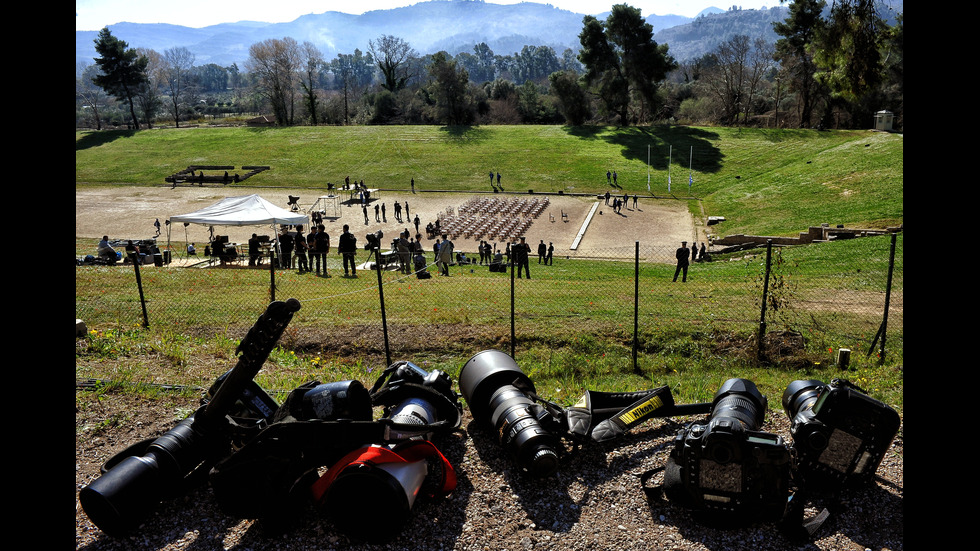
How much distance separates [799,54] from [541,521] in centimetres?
5884

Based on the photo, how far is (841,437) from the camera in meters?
5.29

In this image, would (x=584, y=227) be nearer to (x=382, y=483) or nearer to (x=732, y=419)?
(x=732, y=419)

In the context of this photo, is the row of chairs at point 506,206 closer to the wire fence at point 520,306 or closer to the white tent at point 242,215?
the white tent at point 242,215

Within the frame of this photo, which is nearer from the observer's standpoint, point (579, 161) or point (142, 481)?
point (142, 481)

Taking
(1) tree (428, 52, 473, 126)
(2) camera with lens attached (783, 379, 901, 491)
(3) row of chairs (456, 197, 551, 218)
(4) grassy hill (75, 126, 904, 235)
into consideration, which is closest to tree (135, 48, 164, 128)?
(4) grassy hill (75, 126, 904, 235)

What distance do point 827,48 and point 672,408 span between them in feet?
33.2

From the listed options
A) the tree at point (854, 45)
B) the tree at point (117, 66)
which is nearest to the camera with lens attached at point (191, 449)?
the tree at point (854, 45)

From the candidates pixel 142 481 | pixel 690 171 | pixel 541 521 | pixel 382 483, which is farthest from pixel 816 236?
pixel 142 481

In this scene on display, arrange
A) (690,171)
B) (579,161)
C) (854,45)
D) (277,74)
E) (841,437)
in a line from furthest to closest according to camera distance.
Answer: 1. (277,74)
2. (579,161)
3. (690,171)
4. (854,45)
5. (841,437)

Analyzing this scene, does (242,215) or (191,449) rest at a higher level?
(242,215)

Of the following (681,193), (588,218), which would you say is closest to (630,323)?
(588,218)

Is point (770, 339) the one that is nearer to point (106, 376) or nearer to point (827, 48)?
point (827, 48)

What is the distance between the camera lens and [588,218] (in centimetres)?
3722

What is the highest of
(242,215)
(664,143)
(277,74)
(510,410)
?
(277,74)
